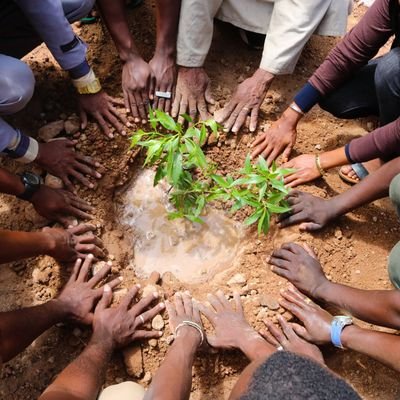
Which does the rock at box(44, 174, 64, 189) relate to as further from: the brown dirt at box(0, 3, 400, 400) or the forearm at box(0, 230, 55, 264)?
the forearm at box(0, 230, 55, 264)

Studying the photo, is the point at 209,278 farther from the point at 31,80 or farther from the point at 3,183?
the point at 31,80

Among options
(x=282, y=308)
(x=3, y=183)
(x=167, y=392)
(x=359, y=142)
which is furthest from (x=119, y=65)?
(x=167, y=392)

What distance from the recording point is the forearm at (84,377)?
142cm

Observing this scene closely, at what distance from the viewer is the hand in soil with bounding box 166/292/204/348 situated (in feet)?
5.53

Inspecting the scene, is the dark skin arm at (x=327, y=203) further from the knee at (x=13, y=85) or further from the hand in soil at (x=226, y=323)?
the knee at (x=13, y=85)

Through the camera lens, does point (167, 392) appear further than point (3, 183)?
No

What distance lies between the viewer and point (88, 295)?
178 centimetres

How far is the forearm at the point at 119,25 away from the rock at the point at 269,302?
121 centimetres

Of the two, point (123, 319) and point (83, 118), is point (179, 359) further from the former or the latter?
point (83, 118)

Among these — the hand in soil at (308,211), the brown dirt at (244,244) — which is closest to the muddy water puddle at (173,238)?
the brown dirt at (244,244)

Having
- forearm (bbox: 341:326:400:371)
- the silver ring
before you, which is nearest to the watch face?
the silver ring

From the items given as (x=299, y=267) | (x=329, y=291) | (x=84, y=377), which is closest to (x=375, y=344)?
(x=329, y=291)

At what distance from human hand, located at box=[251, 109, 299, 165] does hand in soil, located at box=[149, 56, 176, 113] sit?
1.49 ft

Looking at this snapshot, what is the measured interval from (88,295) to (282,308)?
76cm
